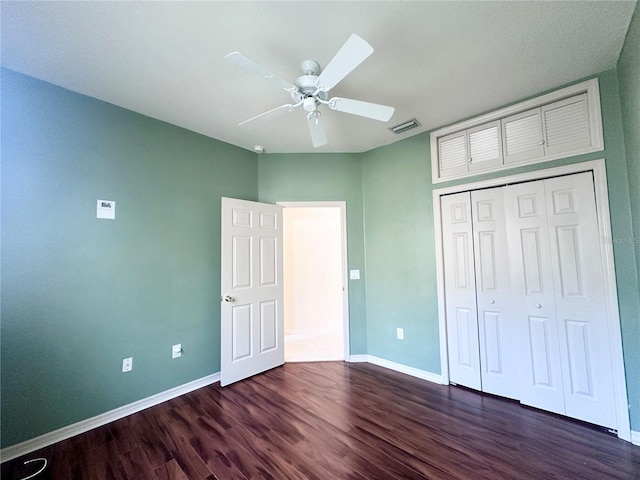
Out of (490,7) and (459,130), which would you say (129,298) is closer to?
(490,7)

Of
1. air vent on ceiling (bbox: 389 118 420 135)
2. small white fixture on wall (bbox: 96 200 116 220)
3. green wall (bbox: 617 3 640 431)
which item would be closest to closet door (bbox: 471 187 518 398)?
green wall (bbox: 617 3 640 431)

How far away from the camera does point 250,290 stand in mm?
3035

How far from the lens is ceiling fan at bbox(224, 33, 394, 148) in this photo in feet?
4.58

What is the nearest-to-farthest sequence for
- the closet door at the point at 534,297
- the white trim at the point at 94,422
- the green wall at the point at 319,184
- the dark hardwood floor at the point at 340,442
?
the dark hardwood floor at the point at 340,442
the white trim at the point at 94,422
the closet door at the point at 534,297
the green wall at the point at 319,184

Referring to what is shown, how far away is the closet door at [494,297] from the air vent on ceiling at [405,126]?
933mm

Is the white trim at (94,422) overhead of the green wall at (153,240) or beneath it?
beneath

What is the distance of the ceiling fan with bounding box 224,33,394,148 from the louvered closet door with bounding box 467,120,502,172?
1.40 meters

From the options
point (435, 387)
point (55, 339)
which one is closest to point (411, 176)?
point (435, 387)

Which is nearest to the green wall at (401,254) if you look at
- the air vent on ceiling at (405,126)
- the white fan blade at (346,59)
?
the air vent on ceiling at (405,126)

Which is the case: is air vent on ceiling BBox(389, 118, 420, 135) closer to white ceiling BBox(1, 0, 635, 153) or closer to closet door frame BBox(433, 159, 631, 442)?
white ceiling BBox(1, 0, 635, 153)

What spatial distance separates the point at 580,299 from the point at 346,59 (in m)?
2.50

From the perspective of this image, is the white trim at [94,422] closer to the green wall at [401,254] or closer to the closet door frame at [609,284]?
the green wall at [401,254]

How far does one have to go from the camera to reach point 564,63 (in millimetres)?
1900

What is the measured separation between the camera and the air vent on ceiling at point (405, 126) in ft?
8.86
